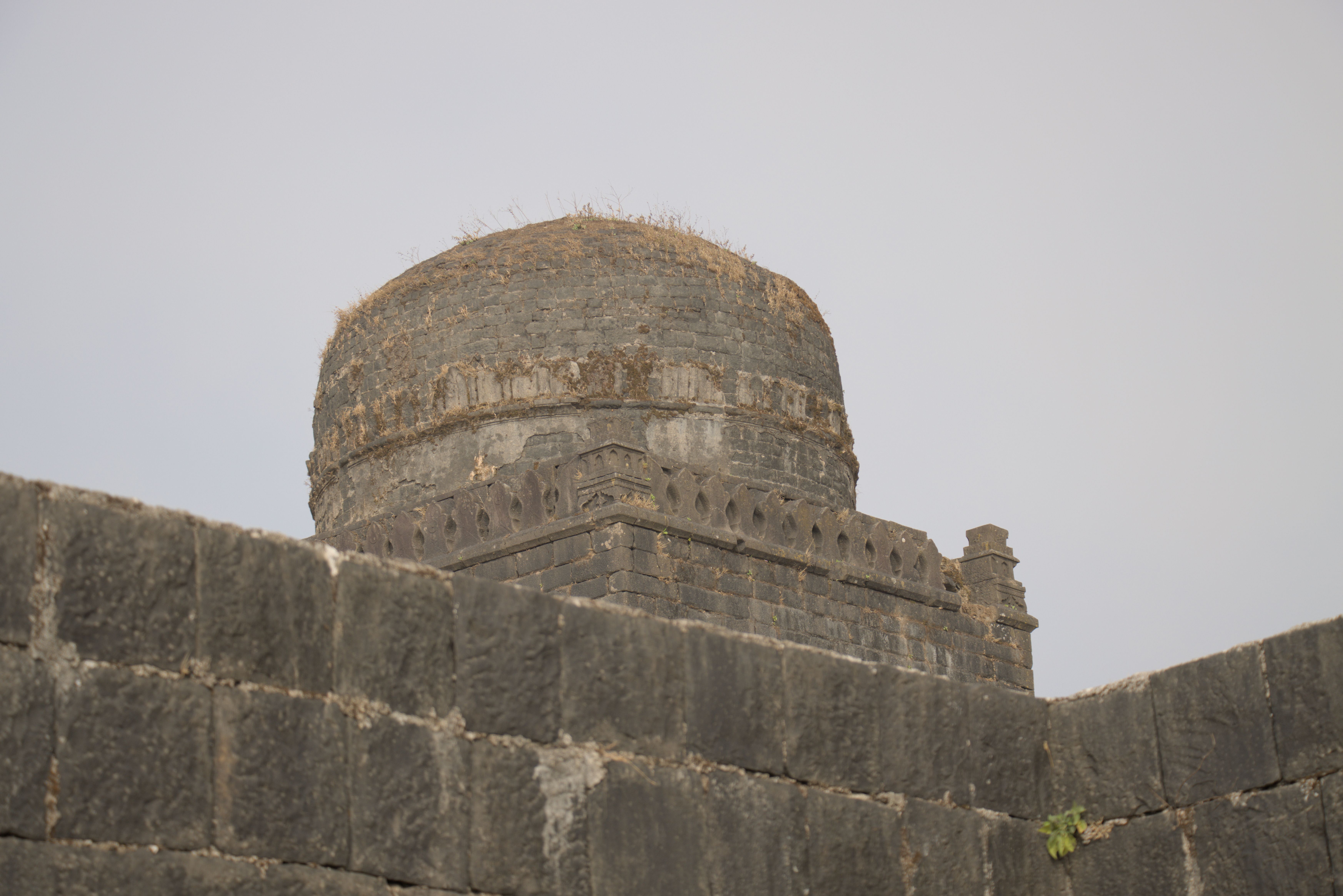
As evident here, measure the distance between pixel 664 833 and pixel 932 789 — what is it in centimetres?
118

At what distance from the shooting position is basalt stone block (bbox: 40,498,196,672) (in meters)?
3.55

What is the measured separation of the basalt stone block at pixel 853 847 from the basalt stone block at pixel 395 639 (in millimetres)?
1362

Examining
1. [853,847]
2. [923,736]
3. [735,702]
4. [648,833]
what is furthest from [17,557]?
[923,736]

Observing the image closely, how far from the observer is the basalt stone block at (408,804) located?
4.00 meters

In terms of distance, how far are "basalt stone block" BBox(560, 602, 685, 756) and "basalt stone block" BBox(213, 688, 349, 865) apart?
2.47 feet

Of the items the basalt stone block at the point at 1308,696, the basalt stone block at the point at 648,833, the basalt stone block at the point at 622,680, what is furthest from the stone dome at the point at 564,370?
the basalt stone block at the point at 648,833

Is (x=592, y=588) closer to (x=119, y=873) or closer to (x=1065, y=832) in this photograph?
(x=1065, y=832)

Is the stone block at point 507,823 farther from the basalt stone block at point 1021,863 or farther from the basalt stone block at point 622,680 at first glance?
the basalt stone block at point 1021,863

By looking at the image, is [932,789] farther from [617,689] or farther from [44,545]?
[44,545]

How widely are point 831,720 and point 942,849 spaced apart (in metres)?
0.62

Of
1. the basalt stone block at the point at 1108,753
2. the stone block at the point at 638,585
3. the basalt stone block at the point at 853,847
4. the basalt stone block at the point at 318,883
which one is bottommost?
the basalt stone block at the point at 318,883

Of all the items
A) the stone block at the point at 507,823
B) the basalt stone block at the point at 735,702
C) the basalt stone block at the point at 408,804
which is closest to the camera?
the basalt stone block at the point at 408,804

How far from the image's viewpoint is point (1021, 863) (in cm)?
557

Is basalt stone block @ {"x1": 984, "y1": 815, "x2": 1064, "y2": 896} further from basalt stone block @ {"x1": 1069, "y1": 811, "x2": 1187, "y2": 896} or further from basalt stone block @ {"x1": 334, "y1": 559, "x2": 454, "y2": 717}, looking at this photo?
basalt stone block @ {"x1": 334, "y1": 559, "x2": 454, "y2": 717}
